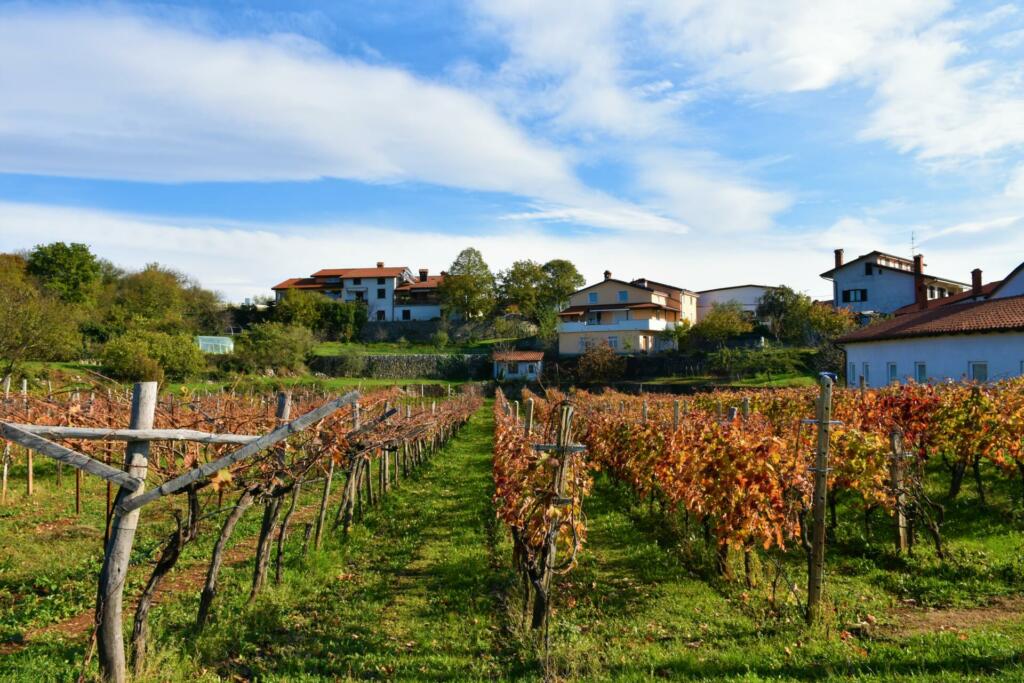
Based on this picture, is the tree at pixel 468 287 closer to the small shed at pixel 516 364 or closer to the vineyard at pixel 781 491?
the small shed at pixel 516 364

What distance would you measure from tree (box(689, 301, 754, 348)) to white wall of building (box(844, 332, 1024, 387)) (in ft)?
61.6

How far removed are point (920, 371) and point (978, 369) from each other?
2.70 meters

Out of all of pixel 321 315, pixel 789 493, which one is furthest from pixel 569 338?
pixel 789 493

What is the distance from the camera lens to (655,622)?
257 inches

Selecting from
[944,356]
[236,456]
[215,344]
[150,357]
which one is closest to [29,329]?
[150,357]

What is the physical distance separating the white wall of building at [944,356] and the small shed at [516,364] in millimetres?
28764

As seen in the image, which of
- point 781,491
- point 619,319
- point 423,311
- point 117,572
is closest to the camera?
point 117,572

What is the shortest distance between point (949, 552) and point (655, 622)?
189 inches

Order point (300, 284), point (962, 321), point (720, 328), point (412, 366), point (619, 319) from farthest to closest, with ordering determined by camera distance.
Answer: point (300, 284) → point (619, 319) → point (412, 366) → point (720, 328) → point (962, 321)

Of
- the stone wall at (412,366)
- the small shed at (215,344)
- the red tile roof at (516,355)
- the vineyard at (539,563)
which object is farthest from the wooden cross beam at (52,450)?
the small shed at (215,344)

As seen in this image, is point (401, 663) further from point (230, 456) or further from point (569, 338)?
point (569, 338)

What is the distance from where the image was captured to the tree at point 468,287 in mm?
70438

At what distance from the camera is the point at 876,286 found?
51.9 metres

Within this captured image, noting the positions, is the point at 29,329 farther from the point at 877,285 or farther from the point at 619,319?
the point at 877,285
